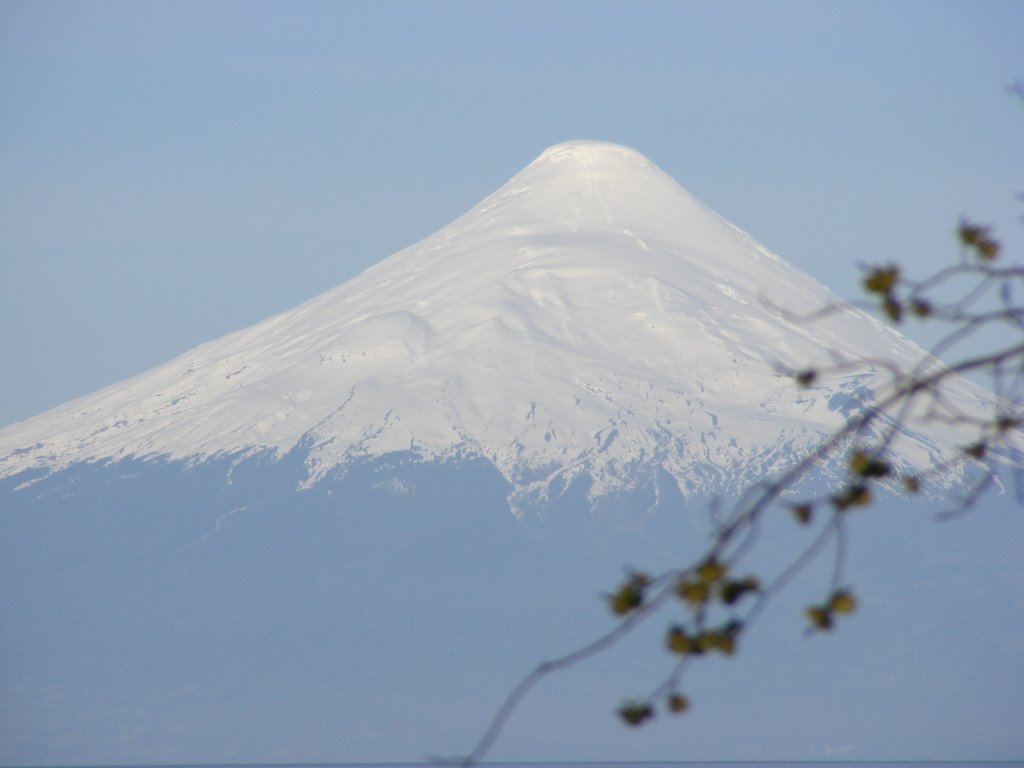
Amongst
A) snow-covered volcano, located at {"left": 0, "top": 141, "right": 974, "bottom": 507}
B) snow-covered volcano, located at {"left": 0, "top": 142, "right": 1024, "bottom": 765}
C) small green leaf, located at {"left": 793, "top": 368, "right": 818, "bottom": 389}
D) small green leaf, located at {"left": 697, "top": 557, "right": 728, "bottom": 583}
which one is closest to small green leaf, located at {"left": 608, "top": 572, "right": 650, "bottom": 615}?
small green leaf, located at {"left": 697, "top": 557, "right": 728, "bottom": 583}

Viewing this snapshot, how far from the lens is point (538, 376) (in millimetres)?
100438

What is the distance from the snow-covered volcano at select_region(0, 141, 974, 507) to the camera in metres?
100

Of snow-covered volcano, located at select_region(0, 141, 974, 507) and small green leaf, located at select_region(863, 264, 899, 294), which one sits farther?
snow-covered volcano, located at select_region(0, 141, 974, 507)

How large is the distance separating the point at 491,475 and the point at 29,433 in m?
35.6

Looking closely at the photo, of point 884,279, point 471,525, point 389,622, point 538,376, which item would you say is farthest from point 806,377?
point 471,525

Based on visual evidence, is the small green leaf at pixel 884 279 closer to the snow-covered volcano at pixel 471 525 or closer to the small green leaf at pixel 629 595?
the small green leaf at pixel 629 595

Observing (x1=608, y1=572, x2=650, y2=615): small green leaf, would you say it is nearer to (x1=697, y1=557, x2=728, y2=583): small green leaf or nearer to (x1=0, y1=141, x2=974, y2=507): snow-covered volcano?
(x1=697, y1=557, x2=728, y2=583): small green leaf

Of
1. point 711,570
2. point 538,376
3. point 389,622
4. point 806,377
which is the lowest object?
point 711,570

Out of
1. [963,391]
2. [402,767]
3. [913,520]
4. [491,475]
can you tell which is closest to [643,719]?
[402,767]

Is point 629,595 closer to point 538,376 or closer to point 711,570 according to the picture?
point 711,570

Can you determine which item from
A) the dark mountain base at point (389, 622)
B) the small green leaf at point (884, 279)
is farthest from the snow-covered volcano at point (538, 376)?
the small green leaf at point (884, 279)

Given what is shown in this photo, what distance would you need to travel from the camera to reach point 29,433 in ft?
384

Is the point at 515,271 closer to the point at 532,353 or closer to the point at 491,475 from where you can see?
the point at 532,353

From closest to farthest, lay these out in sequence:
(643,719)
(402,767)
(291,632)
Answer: (643,719) < (402,767) < (291,632)
